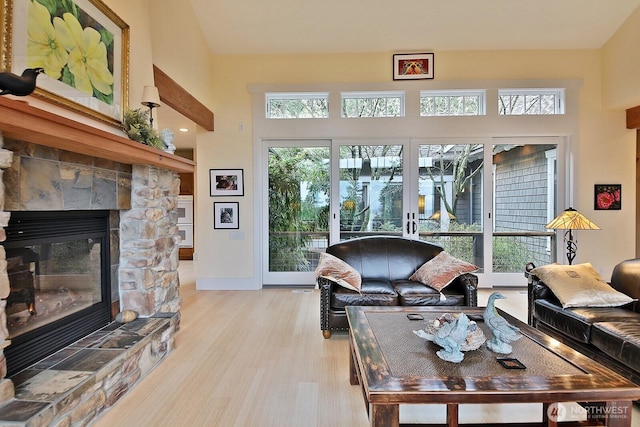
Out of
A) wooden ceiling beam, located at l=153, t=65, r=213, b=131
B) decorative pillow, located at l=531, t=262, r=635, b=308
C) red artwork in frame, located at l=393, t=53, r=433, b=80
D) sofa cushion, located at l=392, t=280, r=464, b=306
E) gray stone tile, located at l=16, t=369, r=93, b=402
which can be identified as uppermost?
red artwork in frame, located at l=393, t=53, r=433, b=80

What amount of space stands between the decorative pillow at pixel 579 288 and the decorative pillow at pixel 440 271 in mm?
651

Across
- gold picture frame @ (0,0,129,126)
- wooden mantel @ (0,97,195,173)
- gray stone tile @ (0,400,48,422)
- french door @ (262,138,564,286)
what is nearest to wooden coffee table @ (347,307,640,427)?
gray stone tile @ (0,400,48,422)

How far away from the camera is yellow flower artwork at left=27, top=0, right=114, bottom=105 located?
5.91 ft

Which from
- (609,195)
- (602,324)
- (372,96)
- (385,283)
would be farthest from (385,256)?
(609,195)

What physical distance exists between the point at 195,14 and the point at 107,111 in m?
2.74

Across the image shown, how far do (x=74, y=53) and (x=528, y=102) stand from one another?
5.65 metres

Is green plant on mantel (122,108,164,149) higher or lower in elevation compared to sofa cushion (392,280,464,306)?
higher

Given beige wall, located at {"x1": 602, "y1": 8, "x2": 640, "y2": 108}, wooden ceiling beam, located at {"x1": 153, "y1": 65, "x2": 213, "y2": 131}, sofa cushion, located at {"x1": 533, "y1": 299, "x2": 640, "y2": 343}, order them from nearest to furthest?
sofa cushion, located at {"x1": 533, "y1": 299, "x2": 640, "y2": 343}
wooden ceiling beam, located at {"x1": 153, "y1": 65, "x2": 213, "y2": 131}
beige wall, located at {"x1": 602, "y1": 8, "x2": 640, "y2": 108}

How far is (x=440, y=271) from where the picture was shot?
3346 millimetres

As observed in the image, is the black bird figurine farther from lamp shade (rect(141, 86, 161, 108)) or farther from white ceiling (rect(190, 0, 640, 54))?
white ceiling (rect(190, 0, 640, 54))

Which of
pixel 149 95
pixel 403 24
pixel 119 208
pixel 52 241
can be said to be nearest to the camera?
pixel 52 241

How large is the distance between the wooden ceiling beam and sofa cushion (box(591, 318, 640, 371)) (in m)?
4.39

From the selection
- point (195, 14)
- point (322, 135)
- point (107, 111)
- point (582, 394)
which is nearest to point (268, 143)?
point (322, 135)

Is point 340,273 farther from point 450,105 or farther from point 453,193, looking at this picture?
point 450,105
